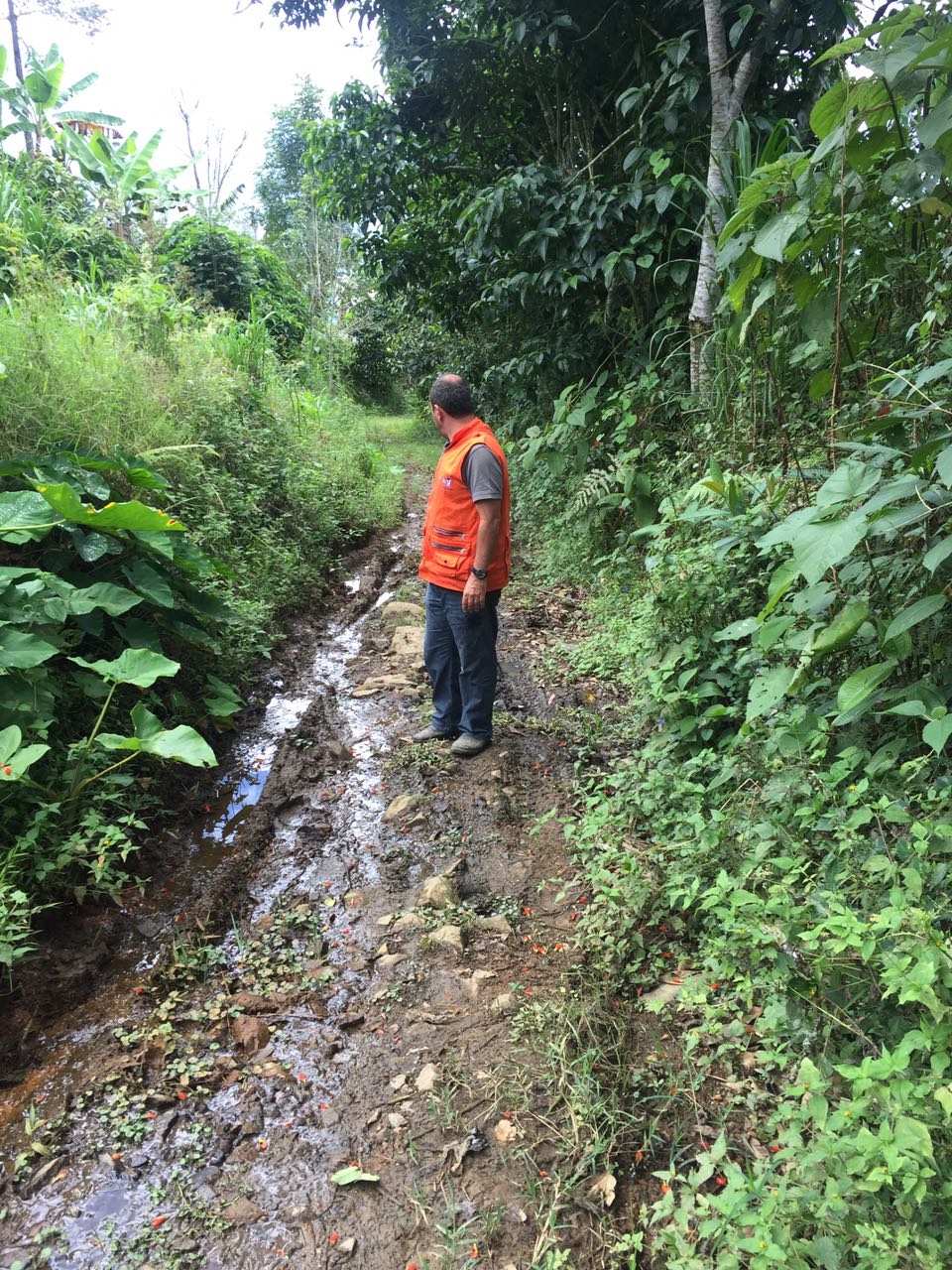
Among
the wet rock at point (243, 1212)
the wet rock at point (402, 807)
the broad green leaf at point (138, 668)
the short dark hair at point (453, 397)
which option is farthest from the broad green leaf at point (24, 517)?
the wet rock at point (243, 1212)

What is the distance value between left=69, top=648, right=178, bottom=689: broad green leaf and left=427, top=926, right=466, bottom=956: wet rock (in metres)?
1.42

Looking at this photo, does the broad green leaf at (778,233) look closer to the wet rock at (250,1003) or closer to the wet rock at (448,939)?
the wet rock at (448,939)

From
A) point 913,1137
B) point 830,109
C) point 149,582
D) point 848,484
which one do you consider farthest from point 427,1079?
point 830,109

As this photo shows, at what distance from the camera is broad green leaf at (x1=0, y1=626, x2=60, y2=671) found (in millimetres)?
2576

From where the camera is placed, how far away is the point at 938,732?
156 cm

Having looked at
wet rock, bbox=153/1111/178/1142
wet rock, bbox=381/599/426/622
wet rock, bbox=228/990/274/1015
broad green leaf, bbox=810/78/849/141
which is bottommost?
wet rock, bbox=153/1111/178/1142

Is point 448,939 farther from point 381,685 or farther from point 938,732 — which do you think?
point 381,685

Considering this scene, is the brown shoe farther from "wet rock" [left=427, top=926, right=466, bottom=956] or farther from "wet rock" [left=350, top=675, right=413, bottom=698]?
"wet rock" [left=427, top=926, right=466, bottom=956]

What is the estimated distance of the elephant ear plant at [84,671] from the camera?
2.55 m

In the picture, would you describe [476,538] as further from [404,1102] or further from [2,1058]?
[2,1058]

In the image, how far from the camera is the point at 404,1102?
1955 mm

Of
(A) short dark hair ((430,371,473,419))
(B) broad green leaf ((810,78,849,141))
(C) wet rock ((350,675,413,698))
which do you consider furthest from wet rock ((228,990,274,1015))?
(B) broad green leaf ((810,78,849,141))

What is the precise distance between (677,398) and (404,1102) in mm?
4106

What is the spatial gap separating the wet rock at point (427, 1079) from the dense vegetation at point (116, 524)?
48.2 inches
